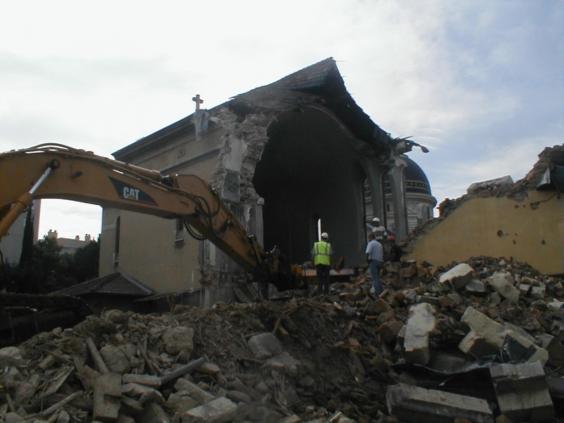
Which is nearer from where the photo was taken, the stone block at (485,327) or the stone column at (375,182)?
the stone block at (485,327)

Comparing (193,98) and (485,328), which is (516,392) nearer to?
(485,328)

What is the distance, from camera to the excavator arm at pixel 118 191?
19.6 ft

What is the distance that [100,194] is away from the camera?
6.83m

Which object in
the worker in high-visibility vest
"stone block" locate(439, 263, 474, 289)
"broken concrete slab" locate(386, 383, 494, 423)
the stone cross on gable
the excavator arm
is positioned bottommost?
"broken concrete slab" locate(386, 383, 494, 423)

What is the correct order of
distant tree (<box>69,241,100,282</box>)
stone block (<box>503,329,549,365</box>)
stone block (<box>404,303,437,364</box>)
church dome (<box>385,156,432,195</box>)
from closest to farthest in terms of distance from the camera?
1. stone block (<box>503,329,549,365</box>)
2. stone block (<box>404,303,437,364</box>)
3. distant tree (<box>69,241,100,282</box>)
4. church dome (<box>385,156,432,195</box>)

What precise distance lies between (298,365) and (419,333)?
164 cm

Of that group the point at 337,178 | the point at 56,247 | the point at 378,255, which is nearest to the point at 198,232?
the point at 378,255

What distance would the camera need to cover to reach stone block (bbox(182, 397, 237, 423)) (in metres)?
5.00

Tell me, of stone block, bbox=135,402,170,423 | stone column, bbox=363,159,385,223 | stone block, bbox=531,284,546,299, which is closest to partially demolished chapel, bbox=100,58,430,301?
stone column, bbox=363,159,385,223

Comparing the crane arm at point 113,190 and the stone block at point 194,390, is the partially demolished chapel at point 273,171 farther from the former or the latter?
the stone block at point 194,390

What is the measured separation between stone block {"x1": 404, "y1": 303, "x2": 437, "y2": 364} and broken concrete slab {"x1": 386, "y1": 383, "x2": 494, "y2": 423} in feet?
3.44

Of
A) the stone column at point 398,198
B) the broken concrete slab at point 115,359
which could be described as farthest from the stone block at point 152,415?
the stone column at point 398,198

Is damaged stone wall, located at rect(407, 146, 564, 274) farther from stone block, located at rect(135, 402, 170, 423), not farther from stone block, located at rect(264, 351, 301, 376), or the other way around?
stone block, located at rect(135, 402, 170, 423)

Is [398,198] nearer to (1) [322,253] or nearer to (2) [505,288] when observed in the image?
→ (1) [322,253]
